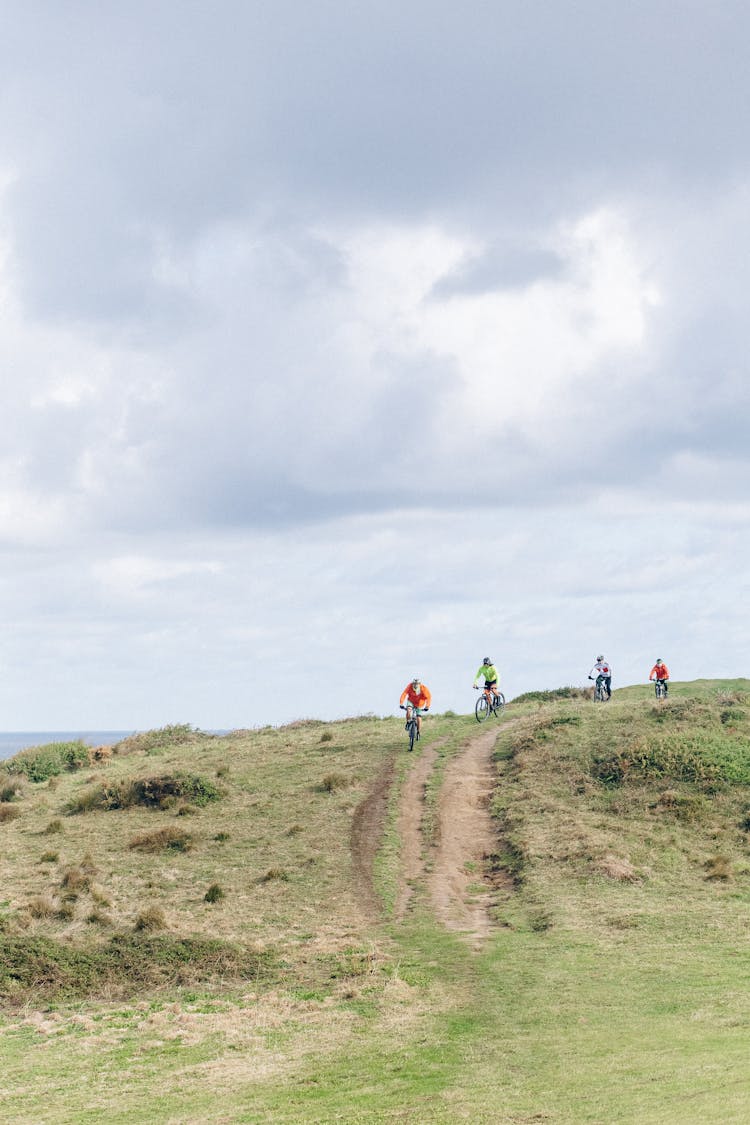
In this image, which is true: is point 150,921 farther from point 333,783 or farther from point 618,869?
point 333,783

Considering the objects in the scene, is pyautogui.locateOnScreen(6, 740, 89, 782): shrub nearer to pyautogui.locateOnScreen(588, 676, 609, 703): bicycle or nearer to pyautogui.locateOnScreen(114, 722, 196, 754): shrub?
pyautogui.locateOnScreen(114, 722, 196, 754): shrub

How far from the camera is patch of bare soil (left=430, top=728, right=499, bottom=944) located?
26.1m

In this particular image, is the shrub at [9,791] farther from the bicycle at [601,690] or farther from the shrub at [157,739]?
the bicycle at [601,690]

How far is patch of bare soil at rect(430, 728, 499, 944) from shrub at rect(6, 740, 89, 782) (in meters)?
22.2

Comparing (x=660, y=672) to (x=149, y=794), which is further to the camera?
(x=660, y=672)

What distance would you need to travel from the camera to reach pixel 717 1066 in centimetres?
1385

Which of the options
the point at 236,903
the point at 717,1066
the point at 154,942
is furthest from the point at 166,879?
the point at 717,1066

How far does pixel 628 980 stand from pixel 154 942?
36.8ft

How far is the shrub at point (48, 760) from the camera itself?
51.5 m

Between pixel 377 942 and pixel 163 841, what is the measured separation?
39.3 ft

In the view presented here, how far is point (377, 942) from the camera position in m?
23.9

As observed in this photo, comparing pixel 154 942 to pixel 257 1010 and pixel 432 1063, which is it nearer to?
pixel 257 1010

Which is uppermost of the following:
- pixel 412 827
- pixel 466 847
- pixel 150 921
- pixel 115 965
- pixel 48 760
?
pixel 48 760

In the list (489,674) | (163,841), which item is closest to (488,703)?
(489,674)
